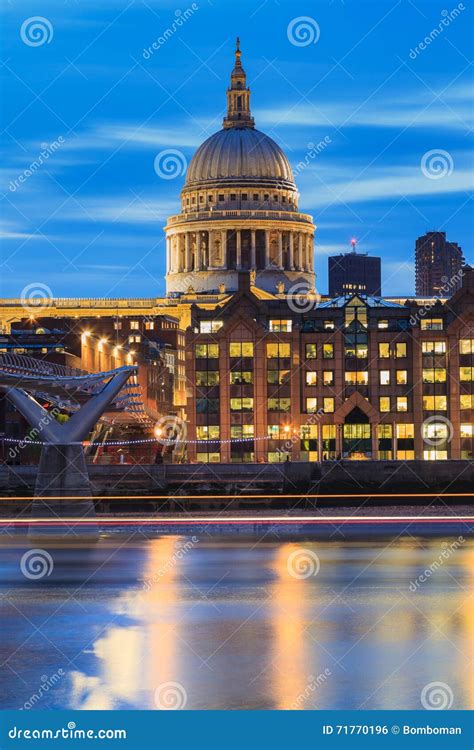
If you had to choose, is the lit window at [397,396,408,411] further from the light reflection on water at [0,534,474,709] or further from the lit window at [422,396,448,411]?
the light reflection on water at [0,534,474,709]

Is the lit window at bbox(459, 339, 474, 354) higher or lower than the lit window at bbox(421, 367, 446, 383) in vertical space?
higher

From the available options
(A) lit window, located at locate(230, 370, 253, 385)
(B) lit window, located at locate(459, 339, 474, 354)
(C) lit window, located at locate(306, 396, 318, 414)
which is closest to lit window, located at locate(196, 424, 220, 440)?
(A) lit window, located at locate(230, 370, 253, 385)

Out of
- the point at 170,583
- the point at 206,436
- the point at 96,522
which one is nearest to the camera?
the point at 170,583

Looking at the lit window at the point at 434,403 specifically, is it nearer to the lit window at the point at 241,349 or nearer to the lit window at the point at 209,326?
the lit window at the point at 241,349

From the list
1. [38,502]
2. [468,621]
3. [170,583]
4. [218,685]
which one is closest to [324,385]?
[38,502]

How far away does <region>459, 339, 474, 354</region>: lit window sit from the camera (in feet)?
414

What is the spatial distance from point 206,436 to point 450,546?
198ft

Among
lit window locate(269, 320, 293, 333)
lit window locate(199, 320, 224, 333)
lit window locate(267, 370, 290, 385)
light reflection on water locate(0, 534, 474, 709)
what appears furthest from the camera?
lit window locate(199, 320, 224, 333)

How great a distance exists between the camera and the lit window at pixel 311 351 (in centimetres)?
12675

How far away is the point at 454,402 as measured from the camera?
126m

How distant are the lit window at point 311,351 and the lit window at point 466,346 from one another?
1102 centimetres

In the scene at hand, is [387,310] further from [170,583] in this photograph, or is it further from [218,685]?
[218,685]

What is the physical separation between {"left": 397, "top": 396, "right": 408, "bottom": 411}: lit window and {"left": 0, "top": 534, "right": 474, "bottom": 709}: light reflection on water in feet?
204

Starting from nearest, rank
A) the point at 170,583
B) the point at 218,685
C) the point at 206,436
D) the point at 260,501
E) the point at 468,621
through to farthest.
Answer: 1. the point at 218,685
2. the point at 468,621
3. the point at 170,583
4. the point at 260,501
5. the point at 206,436
